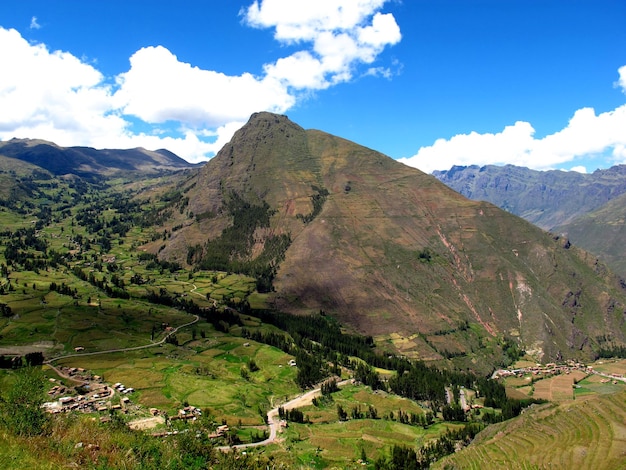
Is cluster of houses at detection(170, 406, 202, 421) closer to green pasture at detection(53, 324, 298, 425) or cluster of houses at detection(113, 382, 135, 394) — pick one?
green pasture at detection(53, 324, 298, 425)

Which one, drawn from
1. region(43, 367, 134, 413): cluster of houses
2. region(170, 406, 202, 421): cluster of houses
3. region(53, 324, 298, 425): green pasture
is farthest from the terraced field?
region(43, 367, 134, 413): cluster of houses

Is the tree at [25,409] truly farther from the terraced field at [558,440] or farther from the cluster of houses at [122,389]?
the terraced field at [558,440]

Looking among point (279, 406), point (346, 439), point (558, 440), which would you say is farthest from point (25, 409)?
point (558, 440)

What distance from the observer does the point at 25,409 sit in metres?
46.4

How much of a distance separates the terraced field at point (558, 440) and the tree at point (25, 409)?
96.6m

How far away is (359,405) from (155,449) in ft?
402

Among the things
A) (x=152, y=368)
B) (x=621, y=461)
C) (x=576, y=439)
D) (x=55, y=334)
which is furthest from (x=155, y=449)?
(x=55, y=334)

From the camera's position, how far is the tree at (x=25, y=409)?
39.4m

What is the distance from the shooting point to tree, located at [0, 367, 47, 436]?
1553 inches

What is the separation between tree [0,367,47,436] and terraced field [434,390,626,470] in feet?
317

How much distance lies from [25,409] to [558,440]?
396 ft

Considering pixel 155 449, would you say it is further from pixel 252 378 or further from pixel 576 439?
pixel 252 378

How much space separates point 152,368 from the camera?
6127 inches

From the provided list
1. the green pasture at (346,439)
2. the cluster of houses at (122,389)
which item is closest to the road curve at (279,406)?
the green pasture at (346,439)
